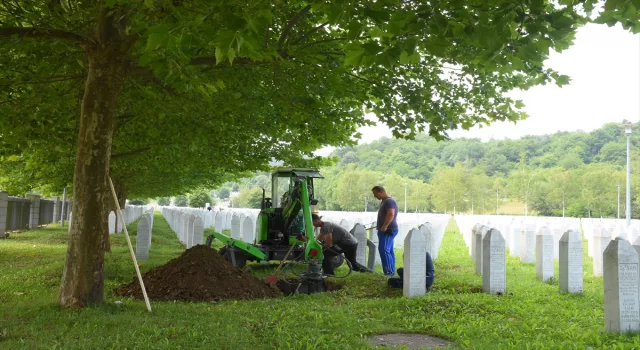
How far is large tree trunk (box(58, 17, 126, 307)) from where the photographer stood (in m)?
6.52

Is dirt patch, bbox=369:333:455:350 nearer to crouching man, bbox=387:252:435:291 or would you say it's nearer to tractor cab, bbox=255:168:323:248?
crouching man, bbox=387:252:435:291

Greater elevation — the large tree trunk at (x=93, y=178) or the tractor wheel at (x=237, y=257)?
the large tree trunk at (x=93, y=178)

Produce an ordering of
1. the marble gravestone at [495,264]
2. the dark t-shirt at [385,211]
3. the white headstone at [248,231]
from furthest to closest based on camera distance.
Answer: the white headstone at [248,231]
the dark t-shirt at [385,211]
the marble gravestone at [495,264]

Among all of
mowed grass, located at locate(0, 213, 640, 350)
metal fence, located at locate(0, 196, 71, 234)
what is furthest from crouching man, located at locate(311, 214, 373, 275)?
metal fence, located at locate(0, 196, 71, 234)

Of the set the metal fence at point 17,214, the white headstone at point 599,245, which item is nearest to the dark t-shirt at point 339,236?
the white headstone at point 599,245

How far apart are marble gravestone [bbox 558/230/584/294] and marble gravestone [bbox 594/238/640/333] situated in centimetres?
219

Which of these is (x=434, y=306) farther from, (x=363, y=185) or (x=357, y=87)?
(x=363, y=185)

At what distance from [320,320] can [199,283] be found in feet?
9.29

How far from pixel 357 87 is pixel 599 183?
53624 mm

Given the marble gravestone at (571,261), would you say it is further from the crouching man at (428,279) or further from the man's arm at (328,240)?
the man's arm at (328,240)

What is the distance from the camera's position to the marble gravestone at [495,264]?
7.87m

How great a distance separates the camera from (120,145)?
1260 centimetres

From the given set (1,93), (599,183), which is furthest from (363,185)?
(1,93)

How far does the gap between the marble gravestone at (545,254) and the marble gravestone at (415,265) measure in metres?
2.86
